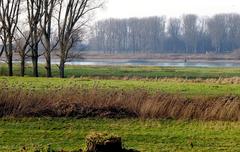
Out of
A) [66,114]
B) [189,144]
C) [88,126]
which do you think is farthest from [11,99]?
[189,144]

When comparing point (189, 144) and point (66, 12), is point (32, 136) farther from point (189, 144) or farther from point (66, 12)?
point (66, 12)

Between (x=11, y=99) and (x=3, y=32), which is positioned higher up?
(x=3, y=32)

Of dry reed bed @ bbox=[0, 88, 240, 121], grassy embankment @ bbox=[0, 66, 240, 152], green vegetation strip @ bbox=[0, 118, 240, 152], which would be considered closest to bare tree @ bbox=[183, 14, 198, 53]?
dry reed bed @ bbox=[0, 88, 240, 121]

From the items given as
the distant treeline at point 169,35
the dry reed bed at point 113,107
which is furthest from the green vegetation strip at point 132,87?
the distant treeline at point 169,35

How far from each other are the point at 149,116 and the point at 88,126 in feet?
8.72

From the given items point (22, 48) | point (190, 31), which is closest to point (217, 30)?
point (190, 31)

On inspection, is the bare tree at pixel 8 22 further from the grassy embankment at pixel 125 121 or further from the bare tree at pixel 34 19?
the grassy embankment at pixel 125 121

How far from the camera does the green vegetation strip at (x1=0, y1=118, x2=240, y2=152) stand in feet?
39.6

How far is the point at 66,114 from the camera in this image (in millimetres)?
16562

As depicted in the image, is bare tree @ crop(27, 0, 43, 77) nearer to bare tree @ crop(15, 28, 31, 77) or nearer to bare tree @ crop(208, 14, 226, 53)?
bare tree @ crop(15, 28, 31, 77)

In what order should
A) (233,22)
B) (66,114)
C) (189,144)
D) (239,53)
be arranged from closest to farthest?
(189,144), (66,114), (239,53), (233,22)

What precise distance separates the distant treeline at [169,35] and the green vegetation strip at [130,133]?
141 meters

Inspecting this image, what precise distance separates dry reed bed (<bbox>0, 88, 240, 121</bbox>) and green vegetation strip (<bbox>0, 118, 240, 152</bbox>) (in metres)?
0.67

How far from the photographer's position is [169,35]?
176m
